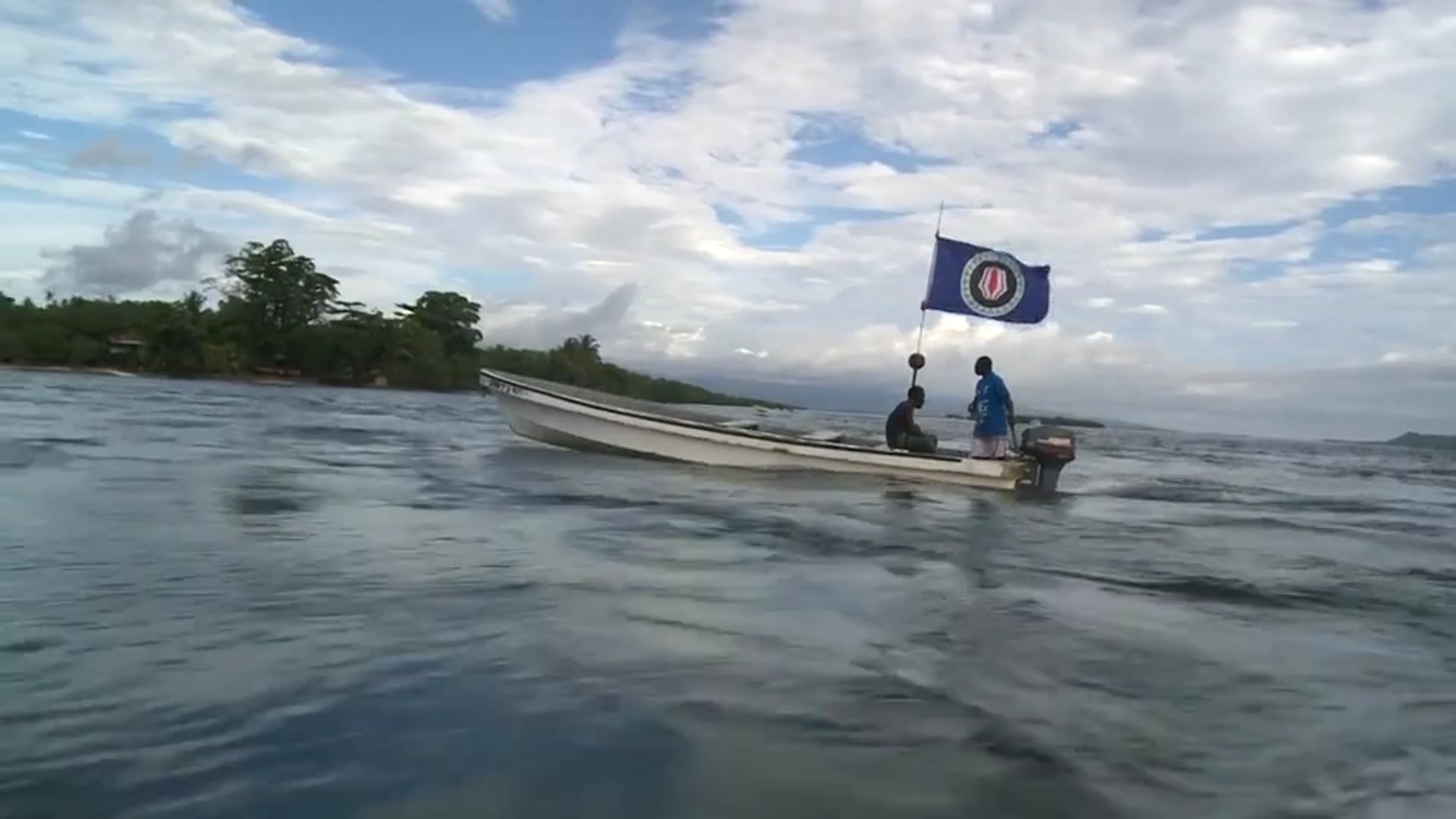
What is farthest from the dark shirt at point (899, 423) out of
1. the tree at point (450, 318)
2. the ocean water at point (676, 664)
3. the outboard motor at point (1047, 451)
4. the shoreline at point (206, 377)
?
the tree at point (450, 318)

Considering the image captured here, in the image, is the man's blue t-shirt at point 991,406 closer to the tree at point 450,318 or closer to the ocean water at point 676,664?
the ocean water at point 676,664

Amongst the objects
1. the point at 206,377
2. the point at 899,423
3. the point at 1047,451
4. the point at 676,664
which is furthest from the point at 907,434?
the point at 206,377

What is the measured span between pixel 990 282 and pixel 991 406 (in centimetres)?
249

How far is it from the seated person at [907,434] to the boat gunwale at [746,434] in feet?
1.04

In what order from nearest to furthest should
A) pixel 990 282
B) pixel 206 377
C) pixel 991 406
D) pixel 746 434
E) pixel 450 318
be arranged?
pixel 991 406, pixel 746 434, pixel 990 282, pixel 206 377, pixel 450 318

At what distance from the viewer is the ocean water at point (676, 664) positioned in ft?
13.2

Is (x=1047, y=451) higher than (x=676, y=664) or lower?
higher

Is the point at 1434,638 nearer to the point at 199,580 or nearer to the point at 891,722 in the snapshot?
the point at 891,722

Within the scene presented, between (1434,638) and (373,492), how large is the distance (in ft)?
34.6

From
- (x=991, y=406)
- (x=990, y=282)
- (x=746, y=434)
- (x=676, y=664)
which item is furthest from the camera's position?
(x=990, y=282)

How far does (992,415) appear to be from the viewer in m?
16.8

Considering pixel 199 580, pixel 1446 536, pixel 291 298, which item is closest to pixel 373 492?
pixel 199 580

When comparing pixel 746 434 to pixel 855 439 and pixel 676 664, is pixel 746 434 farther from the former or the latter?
pixel 676 664

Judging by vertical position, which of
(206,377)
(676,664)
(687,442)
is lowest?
(206,377)
